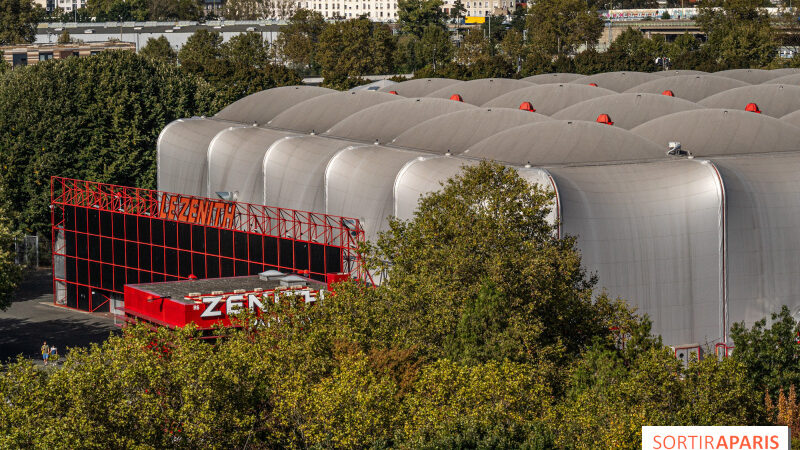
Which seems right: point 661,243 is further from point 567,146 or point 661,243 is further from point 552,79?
point 552,79

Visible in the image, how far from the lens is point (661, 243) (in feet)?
155

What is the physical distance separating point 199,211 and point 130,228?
5286mm

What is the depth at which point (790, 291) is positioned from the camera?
159 ft

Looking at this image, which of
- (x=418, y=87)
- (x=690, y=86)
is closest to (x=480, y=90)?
(x=418, y=87)

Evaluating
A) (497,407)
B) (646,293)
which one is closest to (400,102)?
(646,293)

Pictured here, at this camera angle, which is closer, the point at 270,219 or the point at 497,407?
the point at 497,407

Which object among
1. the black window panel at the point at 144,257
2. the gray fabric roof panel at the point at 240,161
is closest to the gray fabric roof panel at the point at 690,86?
the gray fabric roof panel at the point at 240,161

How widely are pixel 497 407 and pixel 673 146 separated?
29.0m

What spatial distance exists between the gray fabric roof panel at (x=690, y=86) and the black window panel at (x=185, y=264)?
3826 cm

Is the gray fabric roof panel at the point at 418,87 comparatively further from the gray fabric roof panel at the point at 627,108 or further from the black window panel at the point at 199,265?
the black window panel at the point at 199,265

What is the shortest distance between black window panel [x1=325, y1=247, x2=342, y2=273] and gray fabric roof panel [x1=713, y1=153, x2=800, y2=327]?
1695cm

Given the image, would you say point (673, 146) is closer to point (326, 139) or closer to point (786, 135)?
point (786, 135)

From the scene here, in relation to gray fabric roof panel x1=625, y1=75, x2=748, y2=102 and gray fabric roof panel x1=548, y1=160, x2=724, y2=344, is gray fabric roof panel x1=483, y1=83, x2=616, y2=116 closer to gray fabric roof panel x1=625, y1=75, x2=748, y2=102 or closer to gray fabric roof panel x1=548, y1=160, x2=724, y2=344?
gray fabric roof panel x1=625, y1=75, x2=748, y2=102

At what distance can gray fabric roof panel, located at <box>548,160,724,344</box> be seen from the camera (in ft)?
153
